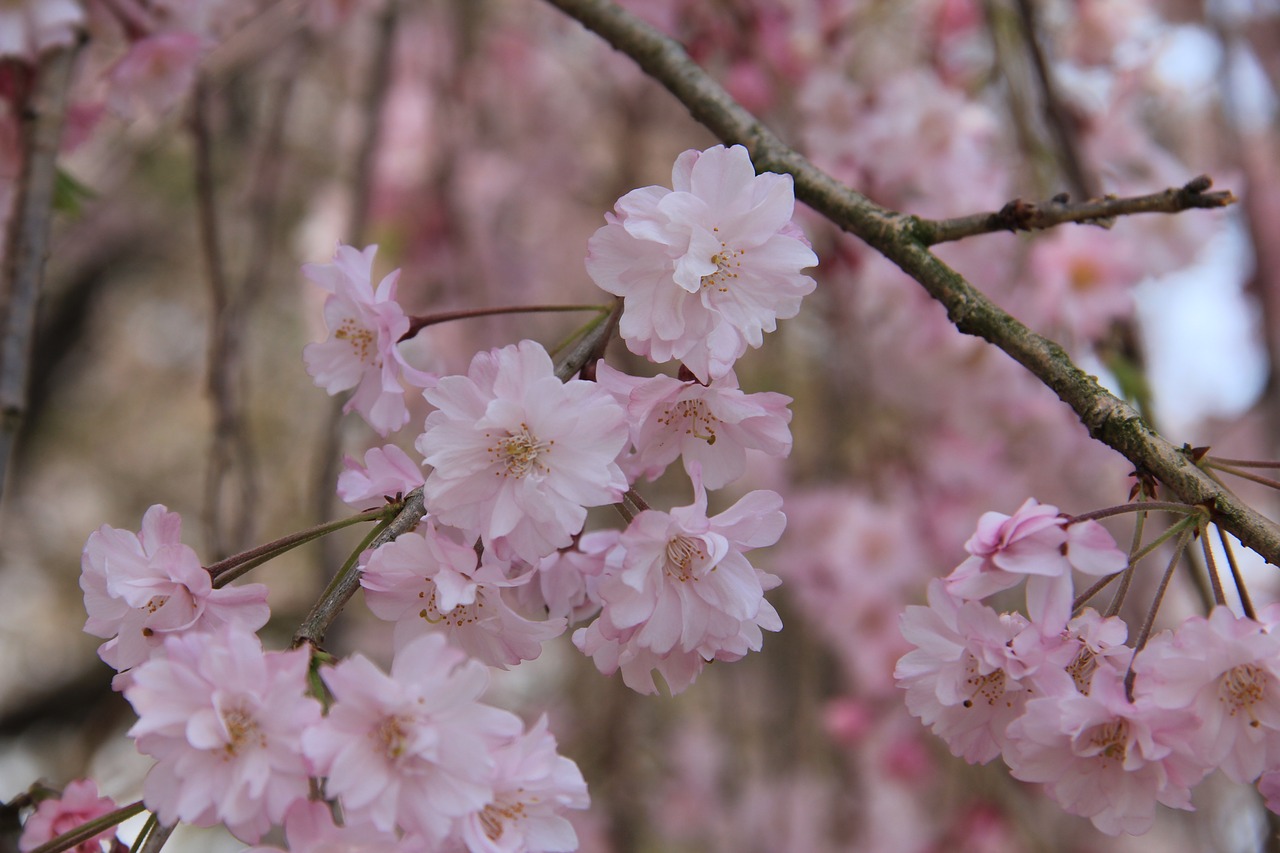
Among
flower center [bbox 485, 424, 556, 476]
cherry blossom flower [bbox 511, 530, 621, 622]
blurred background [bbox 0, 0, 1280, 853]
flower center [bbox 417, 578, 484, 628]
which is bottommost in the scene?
flower center [bbox 417, 578, 484, 628]

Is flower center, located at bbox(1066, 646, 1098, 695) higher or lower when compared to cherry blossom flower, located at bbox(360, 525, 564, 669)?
higher

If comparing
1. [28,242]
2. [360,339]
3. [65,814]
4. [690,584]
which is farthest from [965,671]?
[28,242]

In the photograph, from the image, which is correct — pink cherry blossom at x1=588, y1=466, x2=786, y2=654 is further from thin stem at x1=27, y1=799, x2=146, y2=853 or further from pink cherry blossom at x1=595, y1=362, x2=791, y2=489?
thin stem at x1=27, y1=799, x2=146, y2=853

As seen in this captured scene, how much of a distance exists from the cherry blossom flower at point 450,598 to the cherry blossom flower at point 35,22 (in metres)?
0.93

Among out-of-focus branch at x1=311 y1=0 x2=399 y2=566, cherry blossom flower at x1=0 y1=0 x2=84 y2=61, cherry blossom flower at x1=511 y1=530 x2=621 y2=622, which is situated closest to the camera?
cherry blossom flower at x1=511 y1=530 x2=621 y2=622

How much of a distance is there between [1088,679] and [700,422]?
0.34 metres

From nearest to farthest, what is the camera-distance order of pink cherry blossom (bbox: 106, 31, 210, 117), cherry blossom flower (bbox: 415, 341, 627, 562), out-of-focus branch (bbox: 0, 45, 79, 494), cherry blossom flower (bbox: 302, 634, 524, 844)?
cherry blossom flower (bbox: 302, 634, 524, 844) → cherry blossom flower (bbox: 415, 341, 627, 562) → out-of-focus branch (bbox: 0, 45, 79, 494) → pink cherry blossom (bbox: 106, 31, 210, 117)

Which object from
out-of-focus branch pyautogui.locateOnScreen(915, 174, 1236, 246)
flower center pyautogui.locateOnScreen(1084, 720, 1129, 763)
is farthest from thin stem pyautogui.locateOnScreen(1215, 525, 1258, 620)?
out-of-focus branch pyautogui.locateOnScreen(915, 174, 1236, 246)

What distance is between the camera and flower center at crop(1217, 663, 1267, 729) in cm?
73

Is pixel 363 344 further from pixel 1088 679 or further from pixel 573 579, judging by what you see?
pixel 1088 679

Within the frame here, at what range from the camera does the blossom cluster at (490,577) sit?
66 cm

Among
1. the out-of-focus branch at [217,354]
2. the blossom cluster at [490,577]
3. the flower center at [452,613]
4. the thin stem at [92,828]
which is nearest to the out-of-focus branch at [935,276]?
the blossom cluster at [490,577]

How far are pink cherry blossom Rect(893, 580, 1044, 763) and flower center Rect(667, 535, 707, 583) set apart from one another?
171mm

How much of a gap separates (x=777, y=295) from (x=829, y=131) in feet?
5.03
